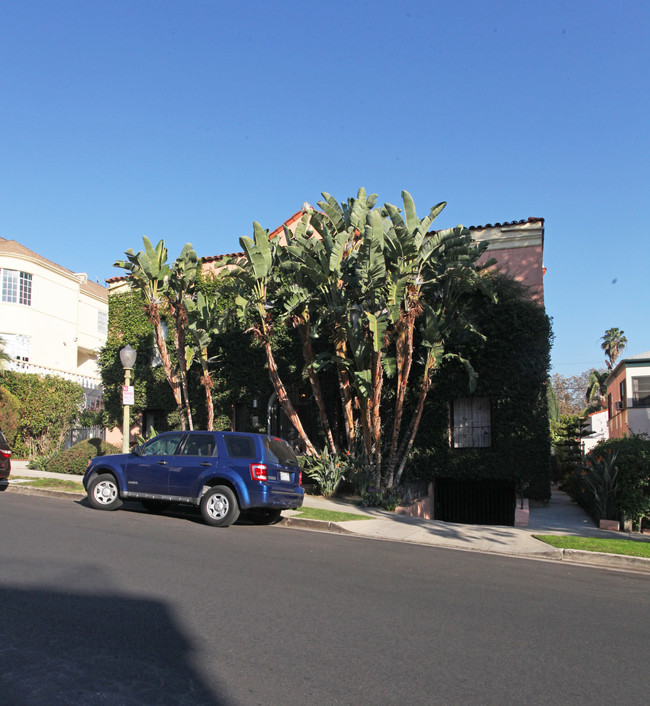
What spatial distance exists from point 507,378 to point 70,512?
12.1m

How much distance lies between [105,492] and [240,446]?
A: 3.13 m

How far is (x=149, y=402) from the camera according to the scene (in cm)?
2395

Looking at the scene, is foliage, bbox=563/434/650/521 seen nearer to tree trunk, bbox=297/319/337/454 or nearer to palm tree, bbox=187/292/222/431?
tree trunk, bbox=297/319/337/454

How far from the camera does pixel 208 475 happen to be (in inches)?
464

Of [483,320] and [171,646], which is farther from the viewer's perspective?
[483,320]

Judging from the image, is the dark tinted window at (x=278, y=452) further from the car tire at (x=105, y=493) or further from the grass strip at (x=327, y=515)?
the car tire at (x=105, y=493)

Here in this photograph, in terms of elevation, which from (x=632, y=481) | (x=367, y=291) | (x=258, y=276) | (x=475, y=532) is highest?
(x=258, y=276)

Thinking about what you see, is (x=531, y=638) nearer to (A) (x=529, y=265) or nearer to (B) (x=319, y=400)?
(B) (x=319, y=400)

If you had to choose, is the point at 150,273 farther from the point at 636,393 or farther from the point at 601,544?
the point at 636,393

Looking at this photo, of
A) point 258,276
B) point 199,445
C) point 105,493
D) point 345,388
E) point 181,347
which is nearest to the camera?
point 199,445

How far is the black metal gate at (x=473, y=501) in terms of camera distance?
1955 centimetres

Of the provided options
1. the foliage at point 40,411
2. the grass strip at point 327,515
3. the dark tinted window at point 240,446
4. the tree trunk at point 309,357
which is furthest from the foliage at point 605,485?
the foliage at point 40,411

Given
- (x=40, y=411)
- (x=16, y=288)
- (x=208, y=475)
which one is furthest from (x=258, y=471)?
(x=16, y=288)

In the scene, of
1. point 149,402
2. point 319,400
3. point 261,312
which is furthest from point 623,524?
point 149,402
